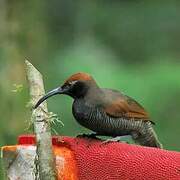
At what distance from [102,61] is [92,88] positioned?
23.1 ft

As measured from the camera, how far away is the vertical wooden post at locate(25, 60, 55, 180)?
11.4ft

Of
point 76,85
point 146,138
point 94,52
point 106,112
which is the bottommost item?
point 94,52

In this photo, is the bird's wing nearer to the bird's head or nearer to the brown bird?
the brown bird

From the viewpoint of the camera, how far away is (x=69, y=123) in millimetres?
8672

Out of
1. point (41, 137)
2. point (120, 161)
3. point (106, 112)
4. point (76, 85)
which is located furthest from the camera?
point (106, 112)

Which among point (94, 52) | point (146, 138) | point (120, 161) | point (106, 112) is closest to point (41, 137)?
point (120, 161)

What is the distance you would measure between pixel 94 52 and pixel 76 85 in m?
7.71

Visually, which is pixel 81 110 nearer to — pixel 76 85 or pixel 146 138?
pixel 76 85

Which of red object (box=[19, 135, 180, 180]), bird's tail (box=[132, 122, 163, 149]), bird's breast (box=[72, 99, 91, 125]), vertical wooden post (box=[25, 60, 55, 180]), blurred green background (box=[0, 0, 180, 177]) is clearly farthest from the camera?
blurred green background (box=[0, 0, 180, 177])

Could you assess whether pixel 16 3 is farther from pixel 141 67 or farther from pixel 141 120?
pixel 141 67

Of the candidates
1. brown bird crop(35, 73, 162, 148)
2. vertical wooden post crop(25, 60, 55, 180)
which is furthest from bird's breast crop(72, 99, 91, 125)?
vertical wooden post crop(25, 60, 55, 180)

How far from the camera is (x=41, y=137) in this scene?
11.3 ft

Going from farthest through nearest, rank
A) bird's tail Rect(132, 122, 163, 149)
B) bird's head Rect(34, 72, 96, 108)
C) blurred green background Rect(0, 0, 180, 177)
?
blurred green background Rect(0, 0, 180, 177)
bird's tail Rect(132, 122, 163, 149)
bird's head Rect(34, 72, 96, 108)

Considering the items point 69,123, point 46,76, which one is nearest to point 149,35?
point 46,76
